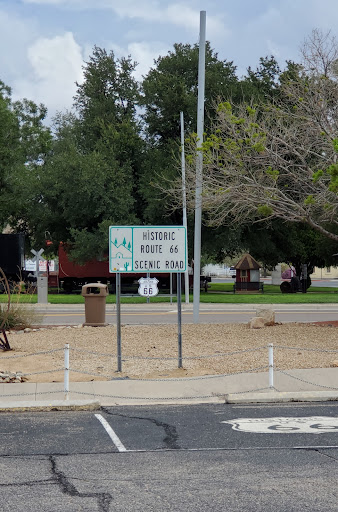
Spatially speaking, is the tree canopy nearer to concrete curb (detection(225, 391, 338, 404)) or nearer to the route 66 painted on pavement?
concrete curb (detection(225, 391, 338, 404))

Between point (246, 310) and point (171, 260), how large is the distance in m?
17.5

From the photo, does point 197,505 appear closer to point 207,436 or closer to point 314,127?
point 207,436

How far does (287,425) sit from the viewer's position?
945 centimetres

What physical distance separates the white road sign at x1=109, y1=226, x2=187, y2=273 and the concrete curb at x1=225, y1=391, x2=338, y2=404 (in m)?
2.72

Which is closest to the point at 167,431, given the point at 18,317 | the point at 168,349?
the point at 168,349

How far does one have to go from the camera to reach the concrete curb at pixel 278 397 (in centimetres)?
1125

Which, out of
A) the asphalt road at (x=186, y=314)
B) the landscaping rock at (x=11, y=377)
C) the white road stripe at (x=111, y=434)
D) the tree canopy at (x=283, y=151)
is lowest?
the white road stripe at (x=111, y=434)

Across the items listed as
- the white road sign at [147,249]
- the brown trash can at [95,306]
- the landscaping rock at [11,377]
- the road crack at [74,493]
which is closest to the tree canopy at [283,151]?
the brown trash can at [95,306]

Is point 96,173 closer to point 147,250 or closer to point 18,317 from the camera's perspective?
point 18,317

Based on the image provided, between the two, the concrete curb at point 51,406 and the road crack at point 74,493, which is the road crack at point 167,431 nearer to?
the concrete curb at point 51,406

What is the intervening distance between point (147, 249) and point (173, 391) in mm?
2723

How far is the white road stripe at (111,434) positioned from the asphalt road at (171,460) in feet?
0.04

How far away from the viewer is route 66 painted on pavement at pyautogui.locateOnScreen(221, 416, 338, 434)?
9.07 meters

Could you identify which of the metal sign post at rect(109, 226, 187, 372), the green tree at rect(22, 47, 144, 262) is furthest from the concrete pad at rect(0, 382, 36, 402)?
the green tree at rect(22, 47, 144, 262)
